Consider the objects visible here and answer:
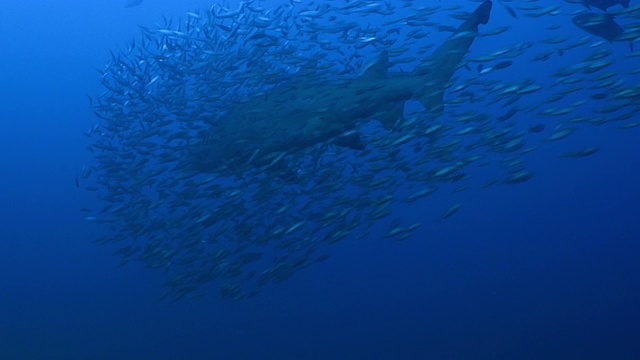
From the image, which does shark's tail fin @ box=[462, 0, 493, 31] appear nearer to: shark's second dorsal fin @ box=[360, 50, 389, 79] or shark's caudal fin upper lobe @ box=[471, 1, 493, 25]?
shark's caudal fin upper lobe @ box=[471, 1, 493, 25]

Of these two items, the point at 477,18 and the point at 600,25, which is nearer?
the point at 600,25

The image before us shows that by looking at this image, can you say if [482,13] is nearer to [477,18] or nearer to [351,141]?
[477,18]

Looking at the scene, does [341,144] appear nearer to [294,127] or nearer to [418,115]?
[294,127]

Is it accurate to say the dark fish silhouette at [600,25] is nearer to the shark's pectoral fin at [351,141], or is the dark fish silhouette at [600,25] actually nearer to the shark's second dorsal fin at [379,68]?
the shark's second dorsal fin at [379,68]

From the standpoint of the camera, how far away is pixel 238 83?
7.82 m

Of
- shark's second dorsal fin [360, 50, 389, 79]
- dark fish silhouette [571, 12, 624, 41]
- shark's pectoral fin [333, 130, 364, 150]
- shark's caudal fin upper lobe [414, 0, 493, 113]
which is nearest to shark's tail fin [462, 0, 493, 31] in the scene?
shark's caudal fin upper lobe [414, 0, 493, 113]

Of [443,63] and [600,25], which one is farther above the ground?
[443,63]

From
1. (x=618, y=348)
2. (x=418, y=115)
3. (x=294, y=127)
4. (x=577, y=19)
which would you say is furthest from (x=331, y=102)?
(x=618, y=348)

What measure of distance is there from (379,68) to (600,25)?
2.82m

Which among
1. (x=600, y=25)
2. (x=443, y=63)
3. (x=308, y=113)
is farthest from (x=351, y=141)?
(x=600, y=25)

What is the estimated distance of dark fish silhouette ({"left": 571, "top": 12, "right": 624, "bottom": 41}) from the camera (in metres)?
6.35

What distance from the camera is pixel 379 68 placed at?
7.46 meters

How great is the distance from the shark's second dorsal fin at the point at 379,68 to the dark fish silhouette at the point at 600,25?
7.79ft

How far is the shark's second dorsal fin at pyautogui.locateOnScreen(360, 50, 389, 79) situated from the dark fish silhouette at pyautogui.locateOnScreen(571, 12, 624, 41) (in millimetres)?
2375
